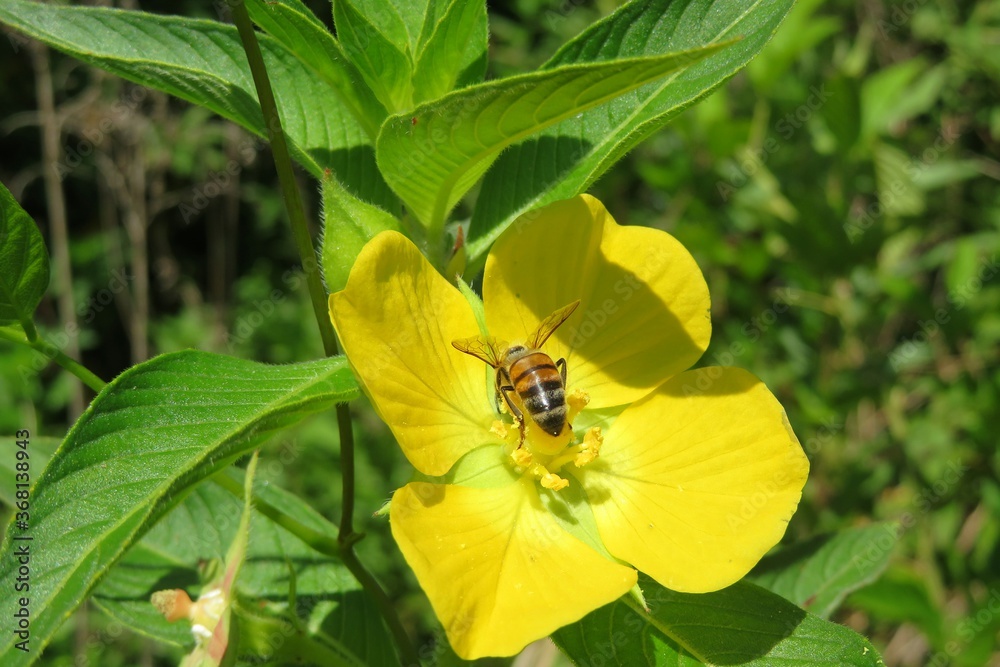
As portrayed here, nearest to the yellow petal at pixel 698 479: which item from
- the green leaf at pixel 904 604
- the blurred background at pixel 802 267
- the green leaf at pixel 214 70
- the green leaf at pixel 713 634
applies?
the green leaf at pixel 713 634

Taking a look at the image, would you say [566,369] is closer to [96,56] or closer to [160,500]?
[160,500]

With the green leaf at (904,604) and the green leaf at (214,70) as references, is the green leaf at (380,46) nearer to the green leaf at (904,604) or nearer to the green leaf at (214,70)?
the green leaf at (214,70)

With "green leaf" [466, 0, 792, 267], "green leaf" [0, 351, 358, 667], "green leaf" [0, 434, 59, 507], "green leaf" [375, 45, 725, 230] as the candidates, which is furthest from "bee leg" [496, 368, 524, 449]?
"green leaf" [0, 434, 59, 507]

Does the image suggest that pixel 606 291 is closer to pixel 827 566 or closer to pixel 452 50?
pixel 452 50

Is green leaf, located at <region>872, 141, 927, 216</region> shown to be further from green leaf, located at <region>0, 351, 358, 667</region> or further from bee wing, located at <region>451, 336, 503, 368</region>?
green leaf, located at <region>0, 351, 358, 667</region>

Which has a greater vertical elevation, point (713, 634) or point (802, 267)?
point (802, 267)

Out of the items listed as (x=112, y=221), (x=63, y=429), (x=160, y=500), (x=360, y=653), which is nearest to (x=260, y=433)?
(x=160, y=500)

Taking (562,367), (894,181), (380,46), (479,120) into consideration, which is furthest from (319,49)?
(894,181)
